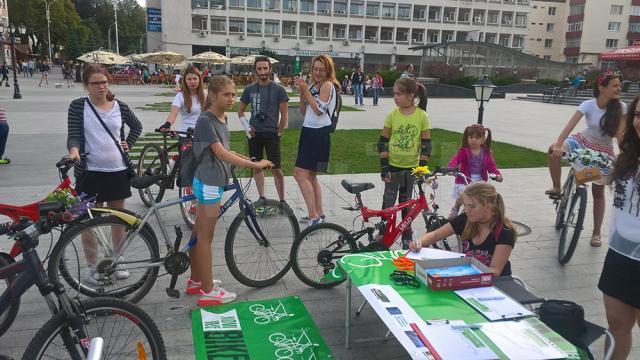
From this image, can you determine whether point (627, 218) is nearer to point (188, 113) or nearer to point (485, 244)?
point (485, 244)

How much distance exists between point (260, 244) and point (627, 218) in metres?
2.97

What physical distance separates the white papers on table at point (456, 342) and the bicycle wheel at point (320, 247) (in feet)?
6.24

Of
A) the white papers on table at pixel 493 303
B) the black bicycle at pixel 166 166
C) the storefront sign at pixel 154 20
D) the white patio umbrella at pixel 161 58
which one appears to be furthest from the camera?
the storefront sign at pixel 154 20

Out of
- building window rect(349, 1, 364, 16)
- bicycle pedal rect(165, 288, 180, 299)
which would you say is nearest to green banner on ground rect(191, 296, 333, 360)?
bicycle pedal rect(165, 288, 180, 299)

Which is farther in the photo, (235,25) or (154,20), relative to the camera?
(235,25)

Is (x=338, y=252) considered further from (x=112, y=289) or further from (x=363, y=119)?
(x=363, y=119)

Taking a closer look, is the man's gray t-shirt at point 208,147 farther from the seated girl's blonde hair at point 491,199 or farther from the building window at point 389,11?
the building window at point 389,11

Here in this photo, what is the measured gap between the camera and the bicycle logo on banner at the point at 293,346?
A: 339 centimetres

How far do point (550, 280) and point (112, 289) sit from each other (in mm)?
4138

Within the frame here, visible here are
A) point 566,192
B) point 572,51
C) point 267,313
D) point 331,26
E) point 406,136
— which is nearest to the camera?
point 267,313

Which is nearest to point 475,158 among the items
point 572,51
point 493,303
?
point 493,303

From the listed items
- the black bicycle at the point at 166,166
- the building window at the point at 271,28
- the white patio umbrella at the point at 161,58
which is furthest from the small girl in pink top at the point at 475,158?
the building window at the point at 271,28

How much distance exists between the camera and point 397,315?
8.38ft

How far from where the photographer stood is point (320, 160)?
5812 millimetres
